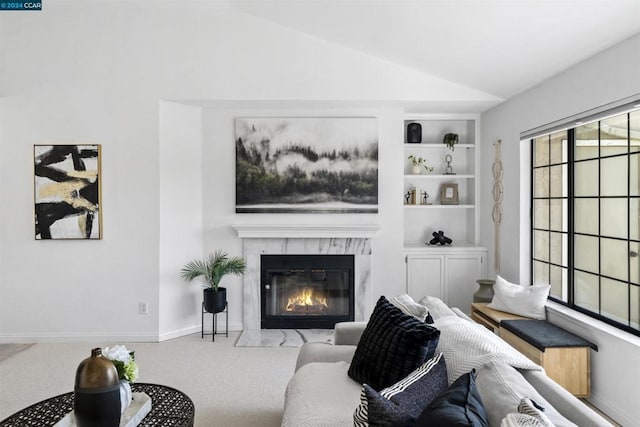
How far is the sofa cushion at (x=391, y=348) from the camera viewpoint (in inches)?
78.0

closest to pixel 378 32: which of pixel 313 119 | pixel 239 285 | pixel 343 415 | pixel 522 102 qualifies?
pixel 313 119

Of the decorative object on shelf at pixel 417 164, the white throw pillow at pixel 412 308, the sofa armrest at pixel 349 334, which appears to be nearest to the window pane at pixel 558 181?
the decorative object on shelf at pixel 417 164

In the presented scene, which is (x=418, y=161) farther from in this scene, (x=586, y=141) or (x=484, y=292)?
(x=586, y=141)

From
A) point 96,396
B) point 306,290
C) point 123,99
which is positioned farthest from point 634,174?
point 123,99

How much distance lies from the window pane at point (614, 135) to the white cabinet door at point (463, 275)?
6.60 ft

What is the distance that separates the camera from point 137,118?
4469mm

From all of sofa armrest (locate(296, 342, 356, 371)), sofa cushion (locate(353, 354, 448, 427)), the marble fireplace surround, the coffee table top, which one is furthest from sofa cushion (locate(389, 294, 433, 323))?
the marble fireplace surround

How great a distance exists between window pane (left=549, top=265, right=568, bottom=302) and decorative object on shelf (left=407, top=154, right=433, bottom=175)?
185cm

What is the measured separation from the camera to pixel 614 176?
10.2ft

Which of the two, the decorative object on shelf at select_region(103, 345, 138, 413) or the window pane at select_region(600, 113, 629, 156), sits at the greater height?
the window pane at select_region(600, 113, 629, 156)

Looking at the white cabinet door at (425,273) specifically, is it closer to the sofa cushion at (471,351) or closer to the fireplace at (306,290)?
the fireplace at (306,290)

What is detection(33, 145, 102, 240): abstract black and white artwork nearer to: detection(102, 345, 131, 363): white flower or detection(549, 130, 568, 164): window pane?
detection(102, 345, 131, 363): white flower

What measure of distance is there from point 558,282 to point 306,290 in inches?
97.9

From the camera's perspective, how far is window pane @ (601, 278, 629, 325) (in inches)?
119
